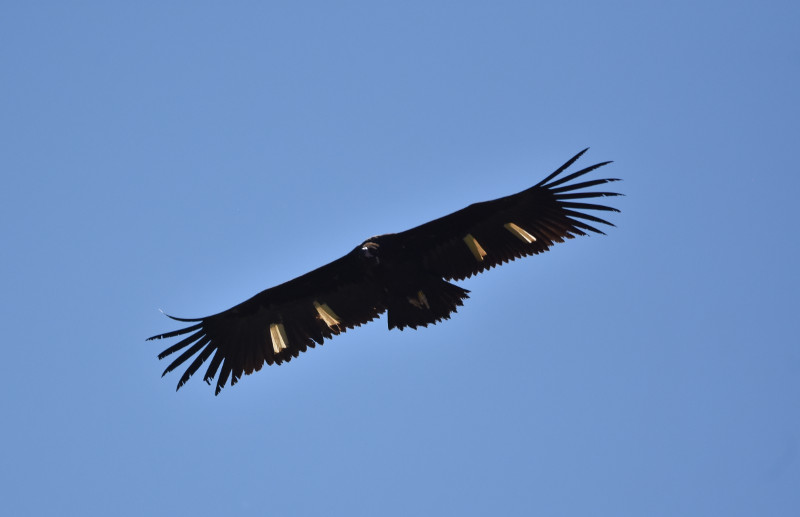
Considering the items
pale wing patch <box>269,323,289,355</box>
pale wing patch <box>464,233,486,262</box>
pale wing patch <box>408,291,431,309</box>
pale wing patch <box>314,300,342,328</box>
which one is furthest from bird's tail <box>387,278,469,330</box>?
pale wing patch <box>269,323,289,355</box>

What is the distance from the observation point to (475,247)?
1856 cm

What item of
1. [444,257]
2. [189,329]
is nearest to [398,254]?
[444,257]

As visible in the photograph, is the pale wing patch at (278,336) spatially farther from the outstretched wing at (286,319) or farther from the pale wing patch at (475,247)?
the pale wing patch at (475,247)

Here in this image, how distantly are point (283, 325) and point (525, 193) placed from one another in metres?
4.27

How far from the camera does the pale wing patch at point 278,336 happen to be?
1906cm

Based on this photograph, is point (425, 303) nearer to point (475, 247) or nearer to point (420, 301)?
point (420, 301)

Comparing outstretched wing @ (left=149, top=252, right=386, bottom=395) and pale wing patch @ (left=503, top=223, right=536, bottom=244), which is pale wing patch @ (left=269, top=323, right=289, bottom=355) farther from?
pale wing patch @ (left=503, top=223, right=536, bottom=244)

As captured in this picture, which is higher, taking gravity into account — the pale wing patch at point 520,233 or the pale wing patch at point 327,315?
the pale wing patch at point 327,315

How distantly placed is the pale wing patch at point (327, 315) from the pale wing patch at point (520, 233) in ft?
9.82

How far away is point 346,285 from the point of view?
752 inches

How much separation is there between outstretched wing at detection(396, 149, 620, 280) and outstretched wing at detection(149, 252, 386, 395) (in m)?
1.10

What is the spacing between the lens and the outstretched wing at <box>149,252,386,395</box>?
18922 millimetres

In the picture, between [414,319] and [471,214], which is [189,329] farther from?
[471,214]

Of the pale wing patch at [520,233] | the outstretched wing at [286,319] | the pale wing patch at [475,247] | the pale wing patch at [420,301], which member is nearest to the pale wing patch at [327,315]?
the outstretched wing at [286,319]
